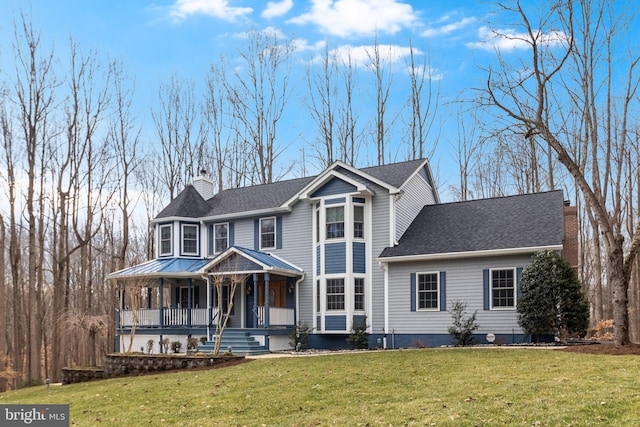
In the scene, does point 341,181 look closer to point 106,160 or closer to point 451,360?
point 451,360

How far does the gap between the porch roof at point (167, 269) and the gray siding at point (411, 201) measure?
7.86m

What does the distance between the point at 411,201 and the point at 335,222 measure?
3.22 meters

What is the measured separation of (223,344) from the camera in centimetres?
2097

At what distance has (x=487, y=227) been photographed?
20.9 metres

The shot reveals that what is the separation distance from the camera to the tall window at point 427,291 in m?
20.5

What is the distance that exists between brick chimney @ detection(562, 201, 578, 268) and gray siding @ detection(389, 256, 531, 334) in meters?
2.40

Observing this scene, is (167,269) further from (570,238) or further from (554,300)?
(570,238)

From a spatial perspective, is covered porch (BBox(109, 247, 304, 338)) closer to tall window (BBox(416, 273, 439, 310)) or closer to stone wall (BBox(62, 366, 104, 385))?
stone wall (BBox(62, 366, 104, 385))

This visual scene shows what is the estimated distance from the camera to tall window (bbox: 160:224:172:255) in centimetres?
2588

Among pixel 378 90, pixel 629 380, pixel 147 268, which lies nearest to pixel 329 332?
pixel 147 268

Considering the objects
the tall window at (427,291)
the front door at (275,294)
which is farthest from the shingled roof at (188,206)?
the tall window at (427,291)

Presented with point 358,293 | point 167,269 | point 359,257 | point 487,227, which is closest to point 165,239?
point 167,269

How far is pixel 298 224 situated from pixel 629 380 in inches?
582

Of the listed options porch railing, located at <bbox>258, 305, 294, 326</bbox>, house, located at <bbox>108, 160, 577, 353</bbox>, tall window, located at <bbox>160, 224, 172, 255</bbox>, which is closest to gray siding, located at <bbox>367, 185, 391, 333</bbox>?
house, located at <bbox>108, 160, 577, 353</bbox>
